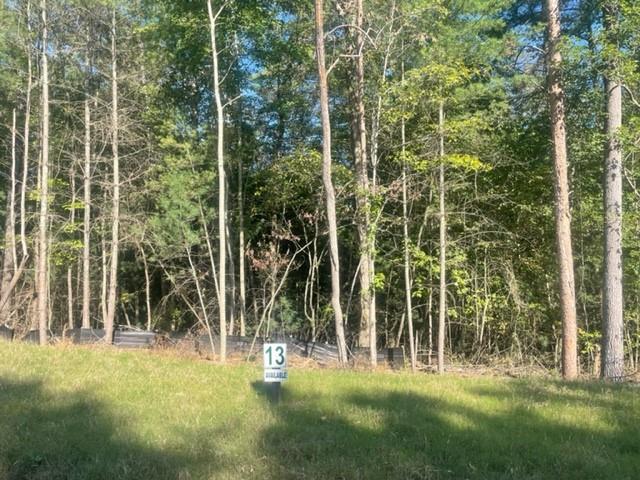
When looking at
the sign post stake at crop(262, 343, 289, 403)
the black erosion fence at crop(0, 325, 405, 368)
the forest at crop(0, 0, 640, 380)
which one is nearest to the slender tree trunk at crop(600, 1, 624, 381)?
the forest at crop(0, 0, 640, 380)

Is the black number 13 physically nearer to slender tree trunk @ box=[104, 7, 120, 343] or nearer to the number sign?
the number sign

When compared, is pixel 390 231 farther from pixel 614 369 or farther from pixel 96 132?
pixel 96 132

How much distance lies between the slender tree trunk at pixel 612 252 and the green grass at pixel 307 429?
4674 millimetres

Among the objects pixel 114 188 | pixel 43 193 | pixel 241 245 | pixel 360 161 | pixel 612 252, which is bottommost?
pixel 612 252

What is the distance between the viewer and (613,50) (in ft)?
40.8

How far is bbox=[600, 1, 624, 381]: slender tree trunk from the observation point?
44.3ft

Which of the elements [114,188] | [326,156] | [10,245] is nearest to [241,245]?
[114,188]

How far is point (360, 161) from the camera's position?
17.9 meters

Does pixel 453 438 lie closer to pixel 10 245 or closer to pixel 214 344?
pixel 214 344

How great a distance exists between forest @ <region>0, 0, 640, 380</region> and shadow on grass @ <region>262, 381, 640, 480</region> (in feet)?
23.1

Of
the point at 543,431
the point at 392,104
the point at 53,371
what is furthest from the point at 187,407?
the point at 392,104

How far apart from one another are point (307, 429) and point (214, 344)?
12792 mm

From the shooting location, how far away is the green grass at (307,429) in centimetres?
534

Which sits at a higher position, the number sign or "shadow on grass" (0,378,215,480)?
the number sign
